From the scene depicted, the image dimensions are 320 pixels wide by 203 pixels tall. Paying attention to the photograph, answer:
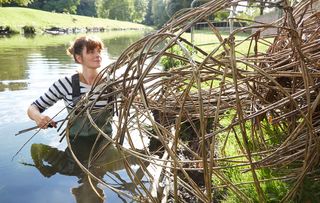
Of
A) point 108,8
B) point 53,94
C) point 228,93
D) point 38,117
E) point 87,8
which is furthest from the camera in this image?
point 87,8

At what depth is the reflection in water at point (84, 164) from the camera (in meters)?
3.32

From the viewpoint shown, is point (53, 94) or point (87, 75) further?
point (87, 75)

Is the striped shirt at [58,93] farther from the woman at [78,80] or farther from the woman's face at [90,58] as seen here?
the woman's face at [90,58]

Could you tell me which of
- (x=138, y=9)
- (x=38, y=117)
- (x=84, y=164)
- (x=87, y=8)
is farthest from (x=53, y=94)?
(x=138, y=9)

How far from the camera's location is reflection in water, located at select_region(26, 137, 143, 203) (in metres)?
3.32

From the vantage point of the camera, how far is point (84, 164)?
157 inches

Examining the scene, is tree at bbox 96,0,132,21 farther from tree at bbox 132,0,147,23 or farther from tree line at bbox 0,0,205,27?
tree at bbox 132,0,147,23

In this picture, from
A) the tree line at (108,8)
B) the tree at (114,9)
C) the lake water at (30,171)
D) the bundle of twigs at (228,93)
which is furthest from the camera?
the tree at (114,9)

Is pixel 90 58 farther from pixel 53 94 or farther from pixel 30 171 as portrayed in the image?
pixel 30 171

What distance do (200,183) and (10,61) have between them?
12.0 metres

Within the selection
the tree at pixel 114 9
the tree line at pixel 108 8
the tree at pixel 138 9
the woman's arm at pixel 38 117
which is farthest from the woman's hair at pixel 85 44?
the tree at pixel 138 9

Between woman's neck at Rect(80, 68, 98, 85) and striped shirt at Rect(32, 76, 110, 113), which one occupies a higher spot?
woman's neck at Rect(80, 68, 98, 85)

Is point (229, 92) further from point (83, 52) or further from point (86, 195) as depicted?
point (83, 52)

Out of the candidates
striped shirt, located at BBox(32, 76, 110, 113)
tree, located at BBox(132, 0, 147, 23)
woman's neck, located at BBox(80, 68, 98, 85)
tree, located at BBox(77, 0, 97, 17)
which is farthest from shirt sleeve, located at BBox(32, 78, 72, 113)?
tree, located at BBox(132, 0, 147, 23)
